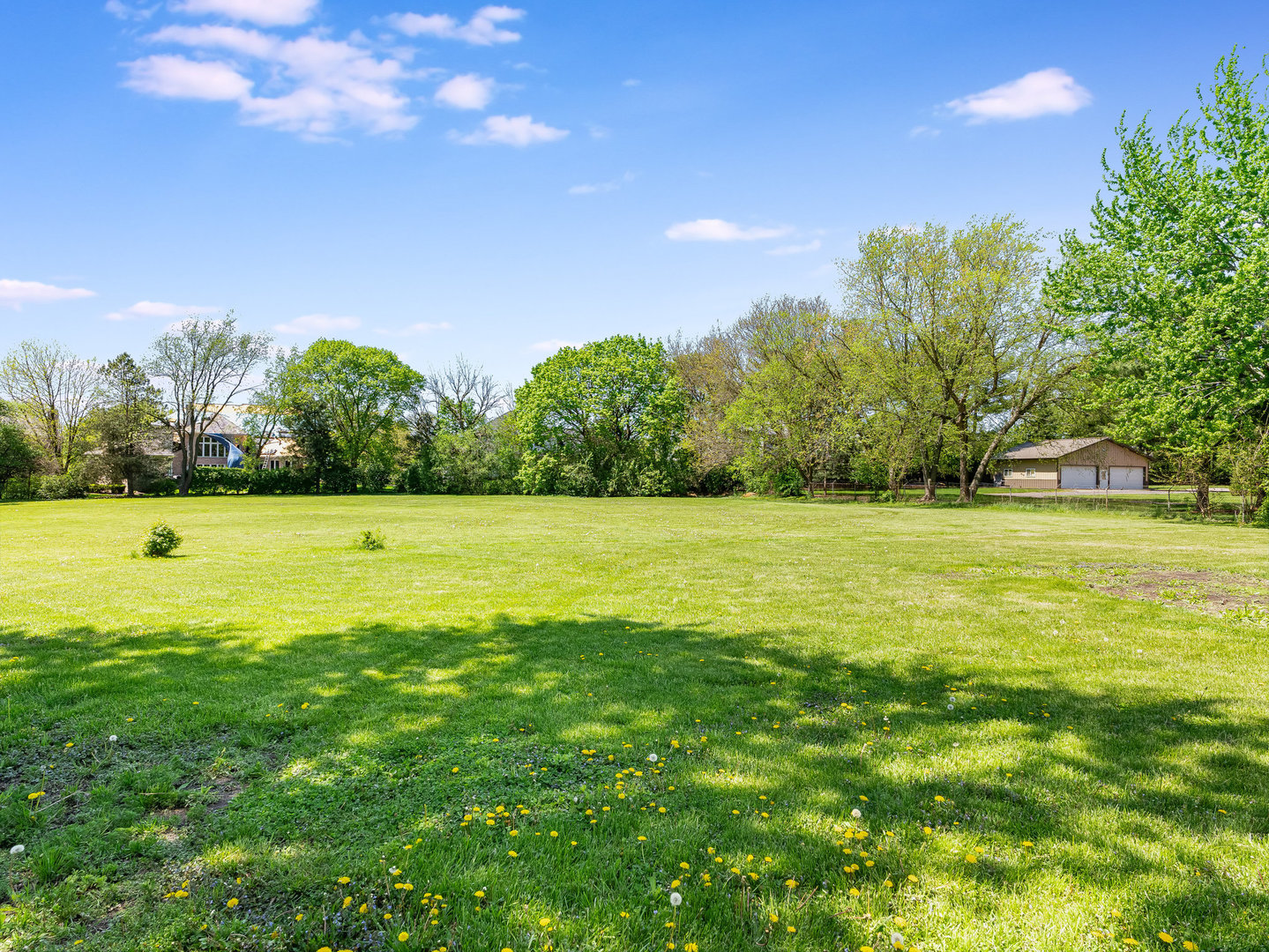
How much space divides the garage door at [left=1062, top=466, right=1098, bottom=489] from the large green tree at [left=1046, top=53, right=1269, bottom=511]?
143ft

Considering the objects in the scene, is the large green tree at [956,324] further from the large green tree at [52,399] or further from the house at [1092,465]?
the large green tree at [52,399]

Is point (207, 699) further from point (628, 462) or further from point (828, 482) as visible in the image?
point (828, 482)

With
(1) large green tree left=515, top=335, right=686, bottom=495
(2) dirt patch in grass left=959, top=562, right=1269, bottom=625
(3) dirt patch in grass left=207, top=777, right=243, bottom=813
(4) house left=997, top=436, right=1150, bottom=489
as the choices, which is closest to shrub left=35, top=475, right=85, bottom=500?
(1) large green tree left=515, top=335, right=686, bottom=495

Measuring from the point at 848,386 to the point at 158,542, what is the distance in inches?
1495

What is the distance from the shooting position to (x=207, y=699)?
5676 millimetres

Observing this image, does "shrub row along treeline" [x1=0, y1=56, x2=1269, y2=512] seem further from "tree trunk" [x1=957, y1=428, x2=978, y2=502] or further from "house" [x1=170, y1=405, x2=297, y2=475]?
"house" [x1=170, y1=405, x2=297, y2=475]

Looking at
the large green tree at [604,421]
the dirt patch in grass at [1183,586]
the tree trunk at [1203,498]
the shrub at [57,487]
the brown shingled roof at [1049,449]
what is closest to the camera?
the dirt patch in grass at [1183,586]

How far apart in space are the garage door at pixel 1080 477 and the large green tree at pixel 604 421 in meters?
42.0

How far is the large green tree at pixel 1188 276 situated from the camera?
63.0 ft

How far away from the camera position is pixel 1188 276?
21641 millimetres

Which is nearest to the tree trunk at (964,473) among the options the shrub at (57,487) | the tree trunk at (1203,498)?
the tree trunk at (1203,498)

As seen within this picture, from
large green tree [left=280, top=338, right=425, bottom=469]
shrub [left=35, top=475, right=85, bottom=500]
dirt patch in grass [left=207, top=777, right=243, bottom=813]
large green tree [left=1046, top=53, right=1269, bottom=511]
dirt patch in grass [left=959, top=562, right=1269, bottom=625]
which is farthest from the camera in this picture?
large green tree [left=280, top=338, right=425, bottom=469]

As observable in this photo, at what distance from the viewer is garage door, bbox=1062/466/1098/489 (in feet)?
210

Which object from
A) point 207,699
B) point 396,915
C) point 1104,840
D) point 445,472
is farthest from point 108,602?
point 445,472
